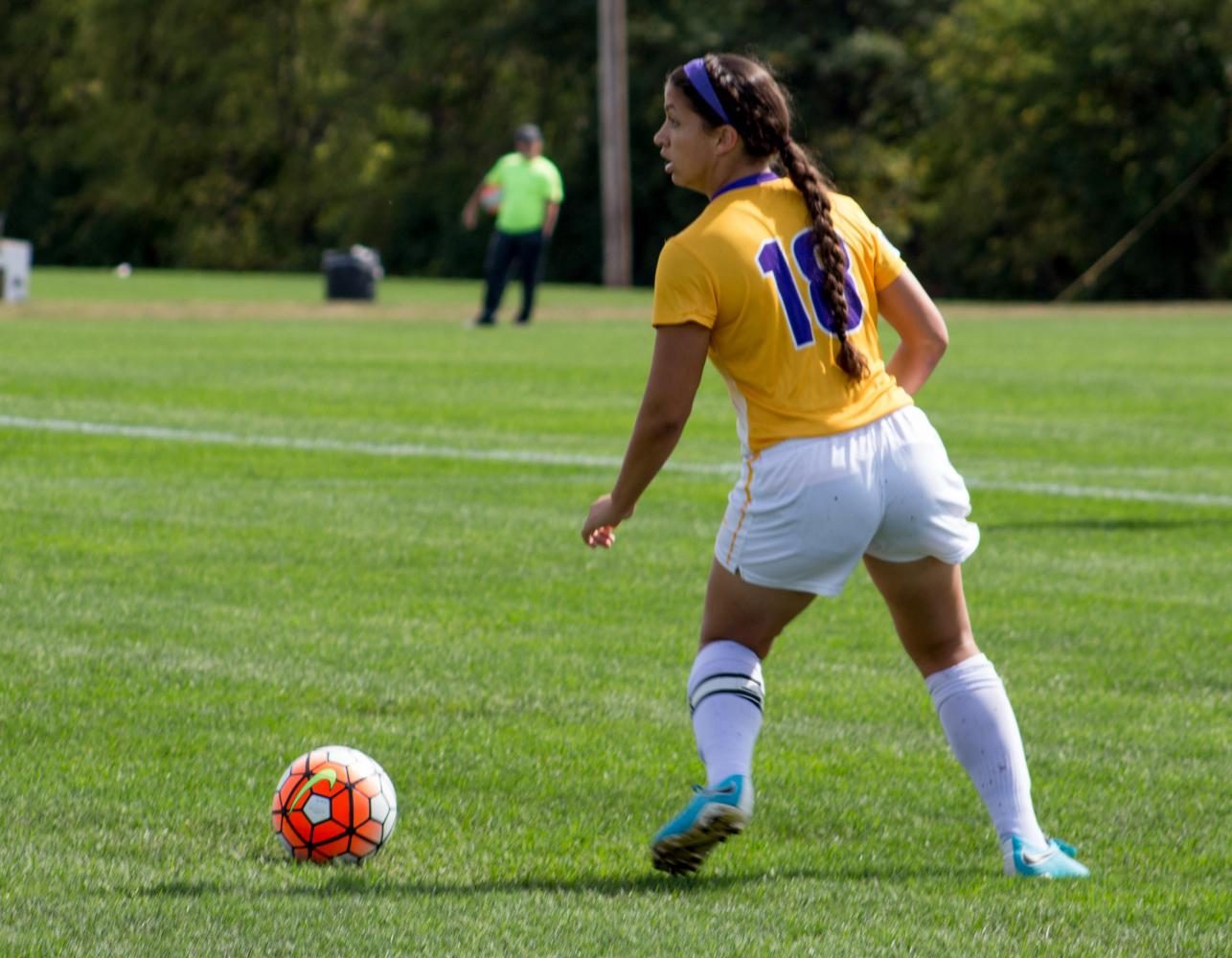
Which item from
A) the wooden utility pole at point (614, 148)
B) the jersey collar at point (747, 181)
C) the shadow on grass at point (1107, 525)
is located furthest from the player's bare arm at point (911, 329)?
the wooden utility pole at point (614, 148)

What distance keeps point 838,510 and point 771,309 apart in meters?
0.42

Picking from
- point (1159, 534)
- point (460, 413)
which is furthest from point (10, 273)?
point (1159, 534)

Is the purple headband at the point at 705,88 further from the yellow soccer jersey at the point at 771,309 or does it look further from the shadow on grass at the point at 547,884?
the shadow on grass at the point at 547,884

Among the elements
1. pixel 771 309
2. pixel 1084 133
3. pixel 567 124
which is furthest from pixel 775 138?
pixel 567 124

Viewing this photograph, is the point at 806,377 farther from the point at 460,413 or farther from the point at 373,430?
the point at 460,413

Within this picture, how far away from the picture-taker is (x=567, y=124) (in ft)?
198

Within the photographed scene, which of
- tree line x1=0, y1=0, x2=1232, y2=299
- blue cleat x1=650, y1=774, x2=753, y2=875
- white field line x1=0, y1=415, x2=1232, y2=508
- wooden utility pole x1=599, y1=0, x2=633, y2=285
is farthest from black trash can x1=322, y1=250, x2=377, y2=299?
blue cleat x1=650, y1=774, x2=753, y2=875

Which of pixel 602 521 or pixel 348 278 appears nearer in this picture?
pixel 602 521

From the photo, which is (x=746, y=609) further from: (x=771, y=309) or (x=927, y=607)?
(x=771, y=309)

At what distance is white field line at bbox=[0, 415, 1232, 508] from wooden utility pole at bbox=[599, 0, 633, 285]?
34058 mm

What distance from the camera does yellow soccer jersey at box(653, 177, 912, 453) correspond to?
4480mm

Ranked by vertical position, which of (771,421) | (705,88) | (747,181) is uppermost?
(705,88)

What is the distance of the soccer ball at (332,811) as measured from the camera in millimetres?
4738

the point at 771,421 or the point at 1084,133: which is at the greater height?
the point at 771,421
